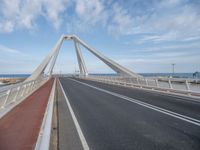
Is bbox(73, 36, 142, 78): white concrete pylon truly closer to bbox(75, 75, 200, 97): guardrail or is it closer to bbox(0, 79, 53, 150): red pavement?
bbox(75, 75, 200, 97): guardrail

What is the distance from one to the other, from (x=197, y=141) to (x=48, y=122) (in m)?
4.53

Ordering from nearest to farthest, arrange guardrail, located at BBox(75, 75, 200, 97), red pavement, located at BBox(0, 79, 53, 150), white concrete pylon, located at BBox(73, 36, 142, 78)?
red pavement, located at BBox(0, 79, 53, 150)
guardrail, located at BBox(75, 75, 200, 97)
white concrete pylon, located at BBox(73, 36, 142, 78)

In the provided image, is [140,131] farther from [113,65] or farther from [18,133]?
[113,65]

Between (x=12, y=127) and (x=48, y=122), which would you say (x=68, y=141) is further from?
(x=12, y=127)

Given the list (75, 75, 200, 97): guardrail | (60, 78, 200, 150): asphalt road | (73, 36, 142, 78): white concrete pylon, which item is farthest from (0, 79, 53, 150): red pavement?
(73, 36, 142, 78): white concrete pylon

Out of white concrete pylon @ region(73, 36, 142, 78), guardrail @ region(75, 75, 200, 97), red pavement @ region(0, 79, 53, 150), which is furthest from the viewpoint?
white concrete pylon @ region(73, 36, 142, 78)

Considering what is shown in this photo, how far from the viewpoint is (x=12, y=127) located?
8203 millimetres

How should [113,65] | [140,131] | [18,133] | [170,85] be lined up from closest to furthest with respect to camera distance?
[18,133] < [140,131] < [170,85] < [113,65]

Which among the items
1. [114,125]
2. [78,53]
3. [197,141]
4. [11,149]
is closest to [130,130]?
[114,125]

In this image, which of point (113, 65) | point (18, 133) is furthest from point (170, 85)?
point (113, 65)

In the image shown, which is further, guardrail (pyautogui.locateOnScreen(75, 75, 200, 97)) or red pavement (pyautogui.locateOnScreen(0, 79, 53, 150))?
guardrail (pyautogui.locateOnScreen(75, 75, 200, 97))

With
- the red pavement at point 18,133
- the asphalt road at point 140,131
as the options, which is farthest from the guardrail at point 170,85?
the red pavement at point 18,133

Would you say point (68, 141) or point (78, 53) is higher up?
point (78, 53)

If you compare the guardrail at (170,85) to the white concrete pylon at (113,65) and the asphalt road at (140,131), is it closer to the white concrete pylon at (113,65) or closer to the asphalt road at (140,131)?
the asphalt road at (140,131)
